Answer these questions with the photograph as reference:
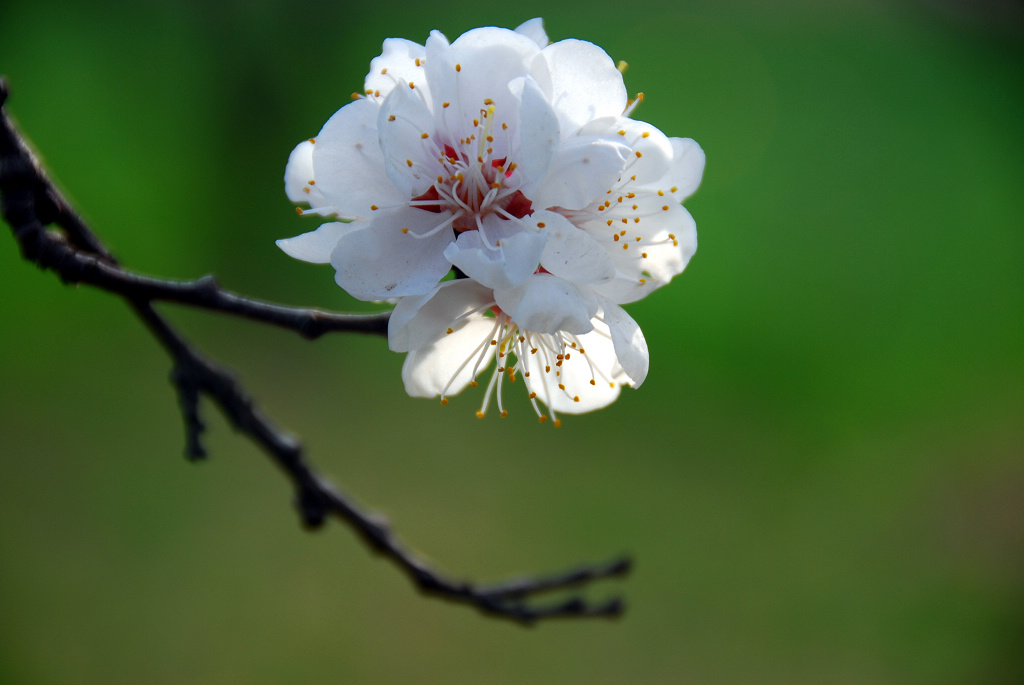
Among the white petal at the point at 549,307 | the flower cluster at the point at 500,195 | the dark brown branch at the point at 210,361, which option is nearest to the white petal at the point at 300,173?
the flower cluster at the point at 500,195

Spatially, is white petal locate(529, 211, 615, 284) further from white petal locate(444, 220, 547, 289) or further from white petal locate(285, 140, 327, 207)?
white petal locate(285, 140, 327, 207)

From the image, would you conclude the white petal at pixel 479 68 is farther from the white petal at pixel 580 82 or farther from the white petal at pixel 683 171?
the white petal at pixel 683 171

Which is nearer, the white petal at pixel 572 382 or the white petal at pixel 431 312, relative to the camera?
the white petal at pixel 431 312

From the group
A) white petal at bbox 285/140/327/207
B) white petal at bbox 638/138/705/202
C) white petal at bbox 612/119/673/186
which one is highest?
white petal at bbox 638/138/705/202

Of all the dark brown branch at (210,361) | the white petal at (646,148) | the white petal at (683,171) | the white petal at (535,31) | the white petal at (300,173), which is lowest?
the dark brown branch at (210,361)

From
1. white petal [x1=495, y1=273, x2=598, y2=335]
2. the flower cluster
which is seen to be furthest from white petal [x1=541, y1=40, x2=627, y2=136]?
white petal [x1=495, y1=273, x2=598, y2=335]

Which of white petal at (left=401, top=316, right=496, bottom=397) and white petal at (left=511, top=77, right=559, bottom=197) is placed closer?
white petal at (left=511, top=77, right=559, bottom=197)

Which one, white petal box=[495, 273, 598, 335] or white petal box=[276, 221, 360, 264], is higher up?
white petal box=[276, 221, 360, 264]

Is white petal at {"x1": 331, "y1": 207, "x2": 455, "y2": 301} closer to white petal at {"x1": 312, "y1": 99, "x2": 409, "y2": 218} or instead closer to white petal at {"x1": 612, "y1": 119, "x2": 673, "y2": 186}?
white petal at {"x1": 312, "y1": 99, "x2": 409, "y2": 218}
